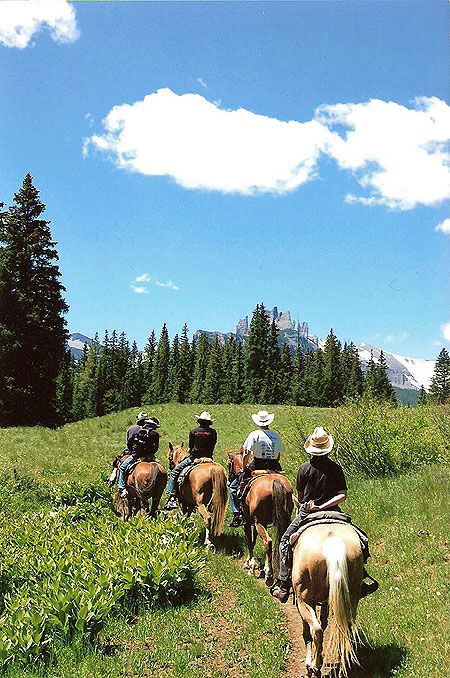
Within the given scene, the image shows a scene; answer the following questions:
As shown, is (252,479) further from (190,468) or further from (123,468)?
(123,468)

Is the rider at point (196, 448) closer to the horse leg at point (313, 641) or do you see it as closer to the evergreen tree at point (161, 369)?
the horse leg at point (313, 641)

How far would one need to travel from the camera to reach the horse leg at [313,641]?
7059 mm

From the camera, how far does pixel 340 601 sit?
6.60 meters

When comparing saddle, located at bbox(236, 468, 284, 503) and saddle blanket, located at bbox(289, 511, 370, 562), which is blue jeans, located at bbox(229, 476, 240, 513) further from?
saddle blanket, located at bbox(289, 511, 370, 562)

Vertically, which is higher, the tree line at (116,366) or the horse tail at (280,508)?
the tree line at (116,366)

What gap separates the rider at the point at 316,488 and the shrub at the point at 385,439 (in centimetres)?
1132

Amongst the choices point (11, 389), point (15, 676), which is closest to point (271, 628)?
point (15, 676)

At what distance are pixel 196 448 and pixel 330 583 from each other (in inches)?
307

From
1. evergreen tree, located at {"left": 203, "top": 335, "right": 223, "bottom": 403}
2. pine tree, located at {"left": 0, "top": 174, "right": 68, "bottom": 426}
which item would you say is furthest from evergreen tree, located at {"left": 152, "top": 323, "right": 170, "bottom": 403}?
pine tree, located at {"left": 0, "top": 174, "right": 68, "bottom": 426}

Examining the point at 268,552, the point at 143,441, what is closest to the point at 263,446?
the point at 268,552

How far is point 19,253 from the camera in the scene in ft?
132

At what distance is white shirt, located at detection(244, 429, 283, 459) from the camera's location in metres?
12.1

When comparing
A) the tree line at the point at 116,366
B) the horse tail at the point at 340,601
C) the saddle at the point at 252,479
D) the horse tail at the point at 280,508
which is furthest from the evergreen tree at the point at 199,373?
the horse tail at the point at 340,601

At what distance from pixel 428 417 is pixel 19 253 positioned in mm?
30889
